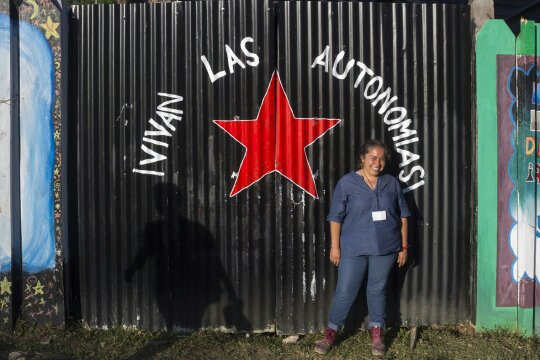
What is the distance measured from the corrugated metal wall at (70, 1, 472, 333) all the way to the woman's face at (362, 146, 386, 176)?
376mm

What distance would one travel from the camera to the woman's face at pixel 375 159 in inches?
161

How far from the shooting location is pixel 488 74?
4.40 metres

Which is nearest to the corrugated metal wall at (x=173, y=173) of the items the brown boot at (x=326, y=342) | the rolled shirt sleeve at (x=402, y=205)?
the brown boot at (x=326, y=342)

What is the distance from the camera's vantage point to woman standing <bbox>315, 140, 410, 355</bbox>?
4105 millimetres

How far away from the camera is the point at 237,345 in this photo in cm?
432

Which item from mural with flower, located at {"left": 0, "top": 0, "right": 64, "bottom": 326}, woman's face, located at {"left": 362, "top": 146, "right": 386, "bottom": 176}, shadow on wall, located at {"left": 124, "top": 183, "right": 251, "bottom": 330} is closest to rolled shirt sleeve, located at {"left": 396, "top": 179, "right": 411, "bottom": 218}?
woman's face, located at {"left": 362, "top": 146, "right": 386, "bottom": 176}

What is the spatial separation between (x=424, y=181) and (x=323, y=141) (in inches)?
38.6

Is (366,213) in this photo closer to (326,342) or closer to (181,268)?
(326,342)

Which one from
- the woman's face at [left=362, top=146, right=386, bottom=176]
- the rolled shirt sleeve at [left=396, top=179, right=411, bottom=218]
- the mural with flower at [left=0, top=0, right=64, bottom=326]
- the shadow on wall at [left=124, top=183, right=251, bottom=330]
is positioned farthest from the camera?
the shadow on wall at [left=124, top=183, right=251, bottom=330]

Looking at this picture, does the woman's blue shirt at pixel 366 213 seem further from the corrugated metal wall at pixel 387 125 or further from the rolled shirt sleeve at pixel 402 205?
the corrugated metal wall at pixel 387 125

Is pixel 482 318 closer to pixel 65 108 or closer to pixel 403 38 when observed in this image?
pixel 403 38

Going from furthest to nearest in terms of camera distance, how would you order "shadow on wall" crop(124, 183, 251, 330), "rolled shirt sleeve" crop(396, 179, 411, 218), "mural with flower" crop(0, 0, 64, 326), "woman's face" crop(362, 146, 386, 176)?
"shadow on wall" crop(124, 183, 251, 330)
"mural with flower" crop(0, 0, 64, 326)
"rolled shirt sleeve" crop(396, 179, 411, 218)
"woman's face" crop(362, 146, 386, 176)

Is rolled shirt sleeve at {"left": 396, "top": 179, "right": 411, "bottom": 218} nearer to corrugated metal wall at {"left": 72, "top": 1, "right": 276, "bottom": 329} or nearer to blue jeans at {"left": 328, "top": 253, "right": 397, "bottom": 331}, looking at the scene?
blue jeans at {"left": 328, "top": 253, "right": 397, "bottom": 331}

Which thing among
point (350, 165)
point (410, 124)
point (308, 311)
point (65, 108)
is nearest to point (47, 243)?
point (65, 108)
